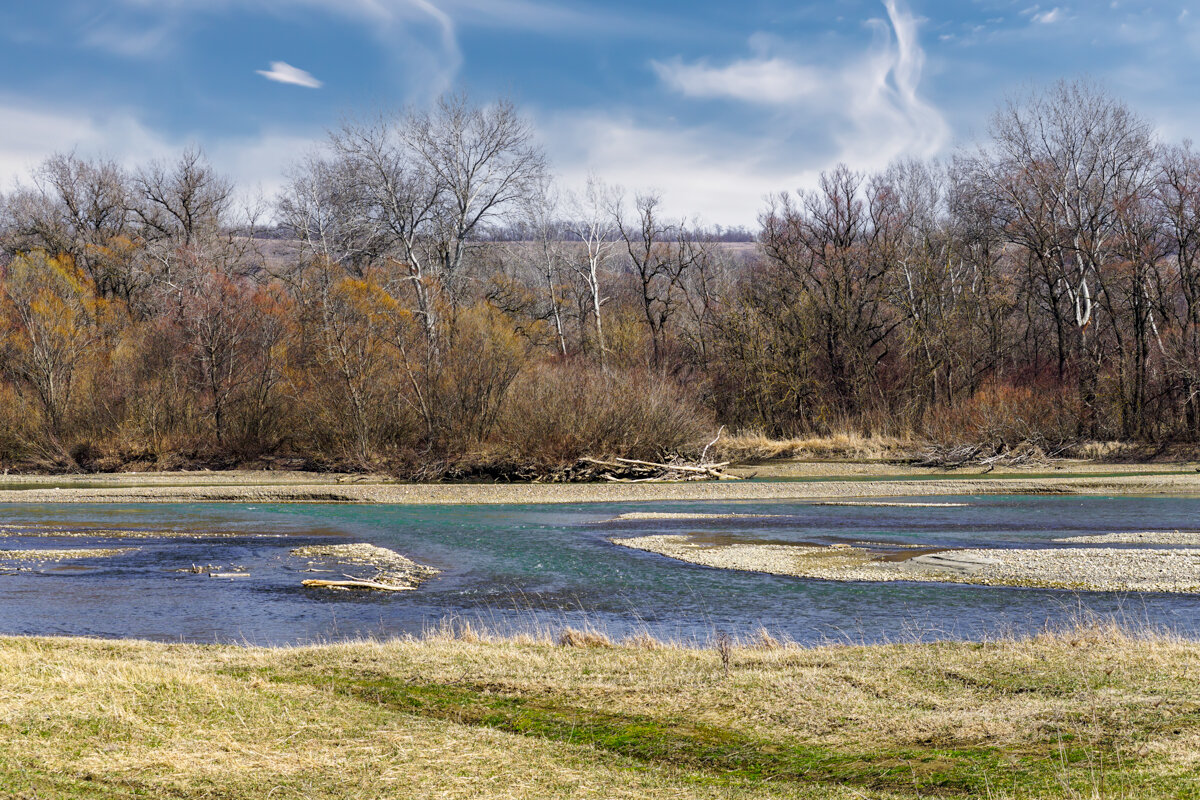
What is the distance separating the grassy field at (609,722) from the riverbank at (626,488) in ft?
75.3

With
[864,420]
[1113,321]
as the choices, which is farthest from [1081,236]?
[864,420]

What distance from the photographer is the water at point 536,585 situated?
46.7 ft

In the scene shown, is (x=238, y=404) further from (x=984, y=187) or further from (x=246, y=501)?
(x=984, y=187)

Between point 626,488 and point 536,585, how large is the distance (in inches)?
713

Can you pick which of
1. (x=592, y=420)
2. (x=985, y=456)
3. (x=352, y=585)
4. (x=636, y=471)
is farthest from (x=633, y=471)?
→ (x=352, y=585)

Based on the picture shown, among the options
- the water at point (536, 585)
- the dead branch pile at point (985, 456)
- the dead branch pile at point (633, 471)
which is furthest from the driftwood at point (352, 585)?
the dead branch pile at point (985, 456)

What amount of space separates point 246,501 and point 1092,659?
29373 millimetres

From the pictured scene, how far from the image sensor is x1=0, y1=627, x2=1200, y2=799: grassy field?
21.1 feet

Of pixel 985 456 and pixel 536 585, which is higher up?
pixel 985 456

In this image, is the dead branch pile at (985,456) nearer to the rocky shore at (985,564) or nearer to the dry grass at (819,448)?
the dry grass at (819,448)

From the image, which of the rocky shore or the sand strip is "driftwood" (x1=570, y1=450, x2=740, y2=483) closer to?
the sand strip

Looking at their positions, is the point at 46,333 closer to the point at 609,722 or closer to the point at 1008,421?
the point at 1008,421

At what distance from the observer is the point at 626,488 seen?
36031 millimetres

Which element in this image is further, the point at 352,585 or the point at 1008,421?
the point at 1008,421
